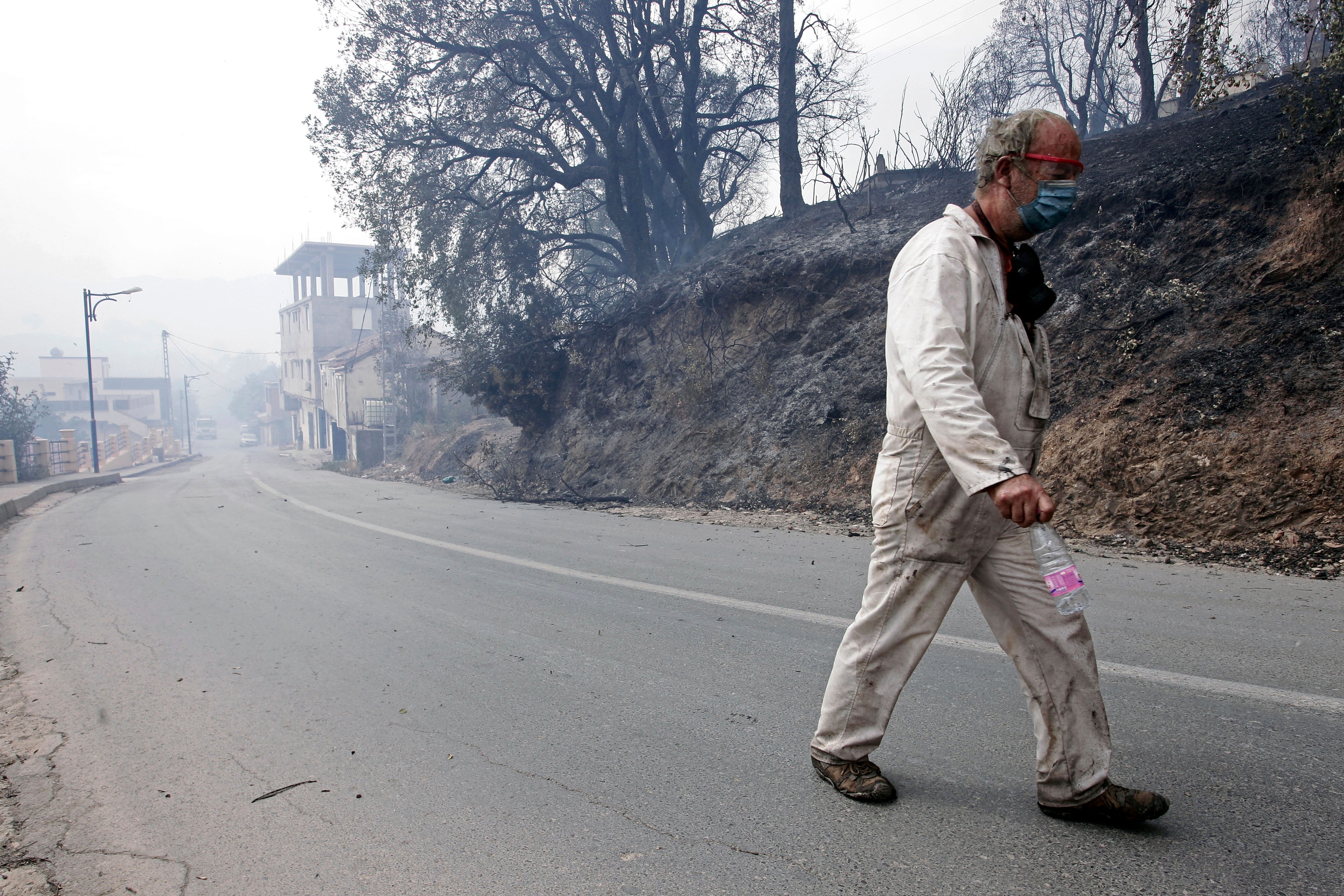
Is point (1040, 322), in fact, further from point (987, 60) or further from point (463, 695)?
point (987, 60)

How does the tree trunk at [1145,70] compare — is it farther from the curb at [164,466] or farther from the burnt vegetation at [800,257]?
the curb at [164,466]

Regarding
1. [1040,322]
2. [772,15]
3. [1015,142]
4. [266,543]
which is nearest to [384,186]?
[772,15]

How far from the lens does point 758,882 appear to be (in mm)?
2080

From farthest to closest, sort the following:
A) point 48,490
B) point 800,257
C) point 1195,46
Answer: point 48,490
point 800,257
point 1195,46

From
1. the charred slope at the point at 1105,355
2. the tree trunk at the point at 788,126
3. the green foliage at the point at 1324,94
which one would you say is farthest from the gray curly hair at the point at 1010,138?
the tree trunk at the point at 788,126

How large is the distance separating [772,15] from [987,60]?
10625 millimetres

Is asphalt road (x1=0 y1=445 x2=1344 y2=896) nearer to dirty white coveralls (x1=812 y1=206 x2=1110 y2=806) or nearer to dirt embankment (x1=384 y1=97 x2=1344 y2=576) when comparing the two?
dirty white coveralls (x1=812 y1=206 x2=1110 y2=806)

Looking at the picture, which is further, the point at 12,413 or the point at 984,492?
the point at 12,413

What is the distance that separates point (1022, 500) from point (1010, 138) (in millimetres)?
1113

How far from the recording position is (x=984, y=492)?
2.14 meters

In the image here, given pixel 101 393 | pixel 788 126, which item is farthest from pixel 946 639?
pixel 101 393

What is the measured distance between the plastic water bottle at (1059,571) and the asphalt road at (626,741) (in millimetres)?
664

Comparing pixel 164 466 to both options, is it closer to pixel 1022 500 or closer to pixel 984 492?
pixel 984 492

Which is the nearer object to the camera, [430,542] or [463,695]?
[463,695]
